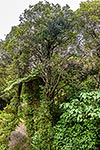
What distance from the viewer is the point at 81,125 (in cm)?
457

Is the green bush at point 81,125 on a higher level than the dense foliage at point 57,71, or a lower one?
lower

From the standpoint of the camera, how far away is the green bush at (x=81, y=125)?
13.9 ft

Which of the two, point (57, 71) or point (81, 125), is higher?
point (57, 71)

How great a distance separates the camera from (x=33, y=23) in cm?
522

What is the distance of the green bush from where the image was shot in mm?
4236

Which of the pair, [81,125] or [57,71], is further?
[57,71]

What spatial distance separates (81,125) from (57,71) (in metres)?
1.36

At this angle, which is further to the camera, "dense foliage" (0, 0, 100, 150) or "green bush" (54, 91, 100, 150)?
"dense foliage" (0, 0, 100, 150)

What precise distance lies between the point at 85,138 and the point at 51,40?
1.97m

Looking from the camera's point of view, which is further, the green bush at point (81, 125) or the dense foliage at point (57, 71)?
the dense foliage at point (57, 71)

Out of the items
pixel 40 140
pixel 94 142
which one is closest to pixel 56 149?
pixel 40 140

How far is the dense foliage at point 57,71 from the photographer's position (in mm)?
4590

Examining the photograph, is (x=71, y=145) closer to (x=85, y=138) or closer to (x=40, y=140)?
(x=85, y=138)

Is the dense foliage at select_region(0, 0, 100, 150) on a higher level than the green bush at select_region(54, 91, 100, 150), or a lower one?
higher
